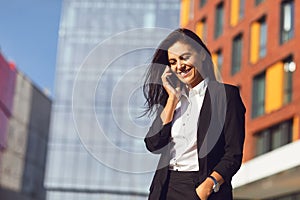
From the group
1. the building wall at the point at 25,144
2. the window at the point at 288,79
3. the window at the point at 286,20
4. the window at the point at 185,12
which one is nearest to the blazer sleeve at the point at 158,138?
the window at the point at 288,79

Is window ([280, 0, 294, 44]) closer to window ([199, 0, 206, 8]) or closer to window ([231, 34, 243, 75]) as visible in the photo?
window ([231, 34, 243, 75])

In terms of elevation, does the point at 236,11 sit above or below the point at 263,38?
above

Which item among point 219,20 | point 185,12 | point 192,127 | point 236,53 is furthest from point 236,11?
point 192,127

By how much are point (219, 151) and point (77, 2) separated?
102 metres

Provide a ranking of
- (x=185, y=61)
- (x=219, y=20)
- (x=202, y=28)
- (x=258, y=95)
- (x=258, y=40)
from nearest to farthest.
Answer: (x=185, y=61), (x=258, y=95), (x=258, y=40), (x=219, y=20), (x=202, y=28)

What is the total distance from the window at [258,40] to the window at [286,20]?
2157mm

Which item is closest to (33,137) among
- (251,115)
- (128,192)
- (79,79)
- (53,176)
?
(53,176)

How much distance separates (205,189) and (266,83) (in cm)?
3443

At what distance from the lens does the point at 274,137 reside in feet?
118

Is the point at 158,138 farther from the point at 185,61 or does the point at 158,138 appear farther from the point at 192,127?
the point at 185,61

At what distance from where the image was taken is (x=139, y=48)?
11.8 feet

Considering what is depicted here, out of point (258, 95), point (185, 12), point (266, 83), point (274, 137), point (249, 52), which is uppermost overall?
point (185, 12)

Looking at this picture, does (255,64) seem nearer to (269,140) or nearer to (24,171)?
(269,140)

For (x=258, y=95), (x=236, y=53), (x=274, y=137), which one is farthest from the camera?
(x=236, y=53)
